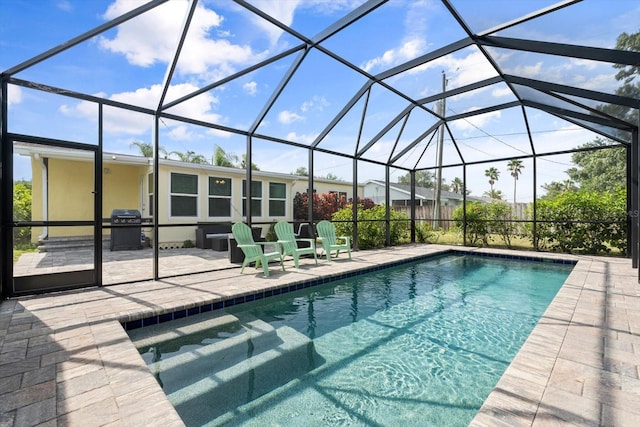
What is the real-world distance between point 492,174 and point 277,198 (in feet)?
77.2

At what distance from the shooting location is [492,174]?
92.1 ft

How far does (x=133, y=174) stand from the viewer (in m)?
9.93

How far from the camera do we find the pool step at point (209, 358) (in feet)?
8.02

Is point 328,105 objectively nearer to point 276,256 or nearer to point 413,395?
point 276,256

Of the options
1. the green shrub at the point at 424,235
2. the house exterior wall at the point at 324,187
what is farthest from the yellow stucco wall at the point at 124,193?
the green shrub at the point at 424,235

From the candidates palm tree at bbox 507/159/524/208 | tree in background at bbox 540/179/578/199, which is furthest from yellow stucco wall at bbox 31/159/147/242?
palm tree at bbox 507/159/524/208

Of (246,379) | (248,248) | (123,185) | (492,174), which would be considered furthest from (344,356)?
(492,174)

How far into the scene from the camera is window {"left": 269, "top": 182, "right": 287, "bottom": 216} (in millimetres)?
12555

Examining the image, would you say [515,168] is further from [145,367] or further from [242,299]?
[145,367]

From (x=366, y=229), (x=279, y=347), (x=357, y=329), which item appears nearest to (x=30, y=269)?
(x=279, y=347)

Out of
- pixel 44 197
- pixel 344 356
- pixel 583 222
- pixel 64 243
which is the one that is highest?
pixel 44 197

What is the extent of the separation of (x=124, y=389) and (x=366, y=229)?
7910 mm

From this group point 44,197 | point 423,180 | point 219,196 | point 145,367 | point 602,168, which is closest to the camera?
point 145,367

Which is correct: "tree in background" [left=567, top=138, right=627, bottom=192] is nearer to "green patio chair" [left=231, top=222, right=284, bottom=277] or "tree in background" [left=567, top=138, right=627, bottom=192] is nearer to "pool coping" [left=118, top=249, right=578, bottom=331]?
"pool coping" [left=118, top=249, right=578, bottom=331]
